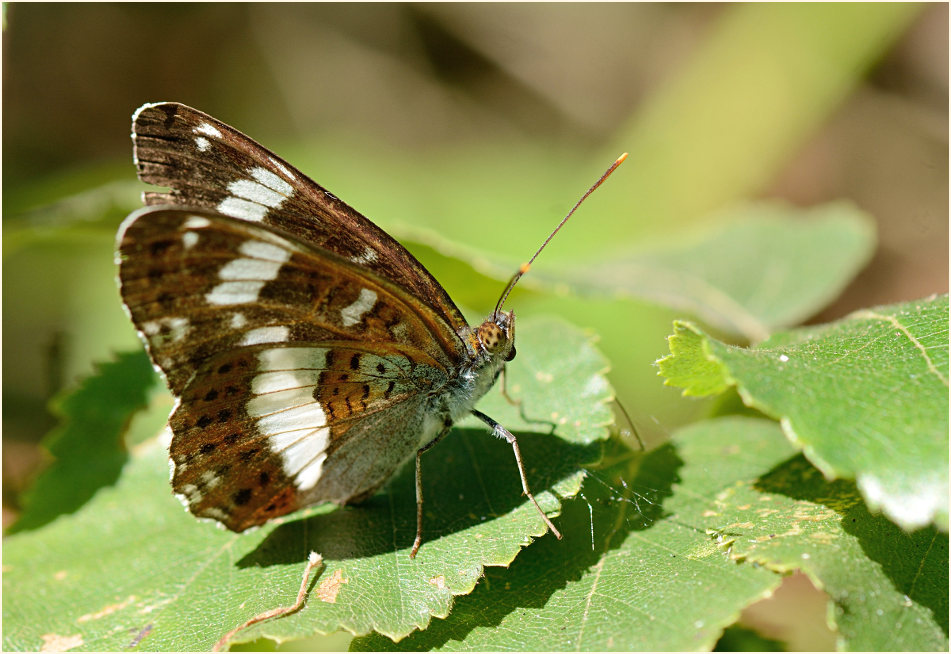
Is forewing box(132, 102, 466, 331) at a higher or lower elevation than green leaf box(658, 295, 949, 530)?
higher

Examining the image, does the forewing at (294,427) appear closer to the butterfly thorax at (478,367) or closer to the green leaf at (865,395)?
the butterfly thorax at (478,367)

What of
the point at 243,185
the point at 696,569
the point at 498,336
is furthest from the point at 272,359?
the point at 696,569

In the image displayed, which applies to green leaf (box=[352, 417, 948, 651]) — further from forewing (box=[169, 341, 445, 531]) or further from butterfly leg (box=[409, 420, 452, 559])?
forewing (box=[169, 341, 445, 531])

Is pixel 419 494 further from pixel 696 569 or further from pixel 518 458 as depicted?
pixel 696 569

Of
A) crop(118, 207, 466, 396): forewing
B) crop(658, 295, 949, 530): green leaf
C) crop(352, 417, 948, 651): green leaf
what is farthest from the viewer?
crop(118, 207, 466, 396): forewing

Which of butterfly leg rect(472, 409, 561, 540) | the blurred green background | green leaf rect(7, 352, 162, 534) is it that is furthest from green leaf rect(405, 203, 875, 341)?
green leaf rect(7, 352, 162, 534)
